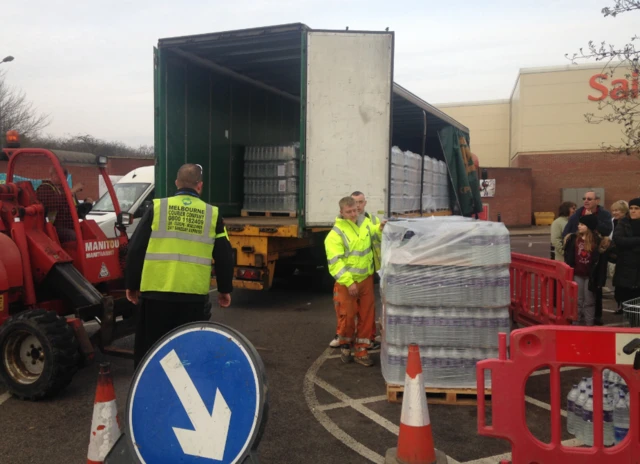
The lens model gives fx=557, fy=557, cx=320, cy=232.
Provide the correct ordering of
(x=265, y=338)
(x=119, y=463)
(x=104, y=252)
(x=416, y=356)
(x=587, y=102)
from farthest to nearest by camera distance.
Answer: (x=587, y=102)
(x=265, y=338)
(x=104, y=252)
(x=416, y=356)
(x=119, y=463)

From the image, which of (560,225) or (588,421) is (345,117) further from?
(588,421)

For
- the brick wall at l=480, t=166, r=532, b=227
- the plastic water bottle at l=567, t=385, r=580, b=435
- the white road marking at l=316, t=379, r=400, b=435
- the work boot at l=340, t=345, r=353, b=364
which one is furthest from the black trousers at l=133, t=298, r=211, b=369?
the brick wall at l=480, t=166, r=532, b=227

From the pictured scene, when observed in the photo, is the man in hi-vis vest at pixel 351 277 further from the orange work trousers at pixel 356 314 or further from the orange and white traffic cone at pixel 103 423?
the orange and white traffic cone at pixel 103 423

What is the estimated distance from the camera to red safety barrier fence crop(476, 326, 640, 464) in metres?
3.08

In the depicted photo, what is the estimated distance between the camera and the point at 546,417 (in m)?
4.43

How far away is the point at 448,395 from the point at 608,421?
4.53ft

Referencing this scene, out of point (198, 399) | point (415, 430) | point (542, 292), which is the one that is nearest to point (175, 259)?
point (198, 399)

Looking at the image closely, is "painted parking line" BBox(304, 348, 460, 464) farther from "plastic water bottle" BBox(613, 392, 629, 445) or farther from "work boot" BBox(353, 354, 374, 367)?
"plastic water bottle" BBox(613, 392, 629, 445)

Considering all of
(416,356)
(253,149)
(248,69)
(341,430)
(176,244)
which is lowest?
(341,430)

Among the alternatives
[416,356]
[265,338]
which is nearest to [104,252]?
[265,338]

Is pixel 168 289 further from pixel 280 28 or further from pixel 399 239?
pixel 280 28

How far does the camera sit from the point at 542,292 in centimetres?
623

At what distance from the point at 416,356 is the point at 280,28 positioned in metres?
5.35

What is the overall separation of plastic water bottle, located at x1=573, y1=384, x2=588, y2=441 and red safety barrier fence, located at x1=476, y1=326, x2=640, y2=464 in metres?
0.43
